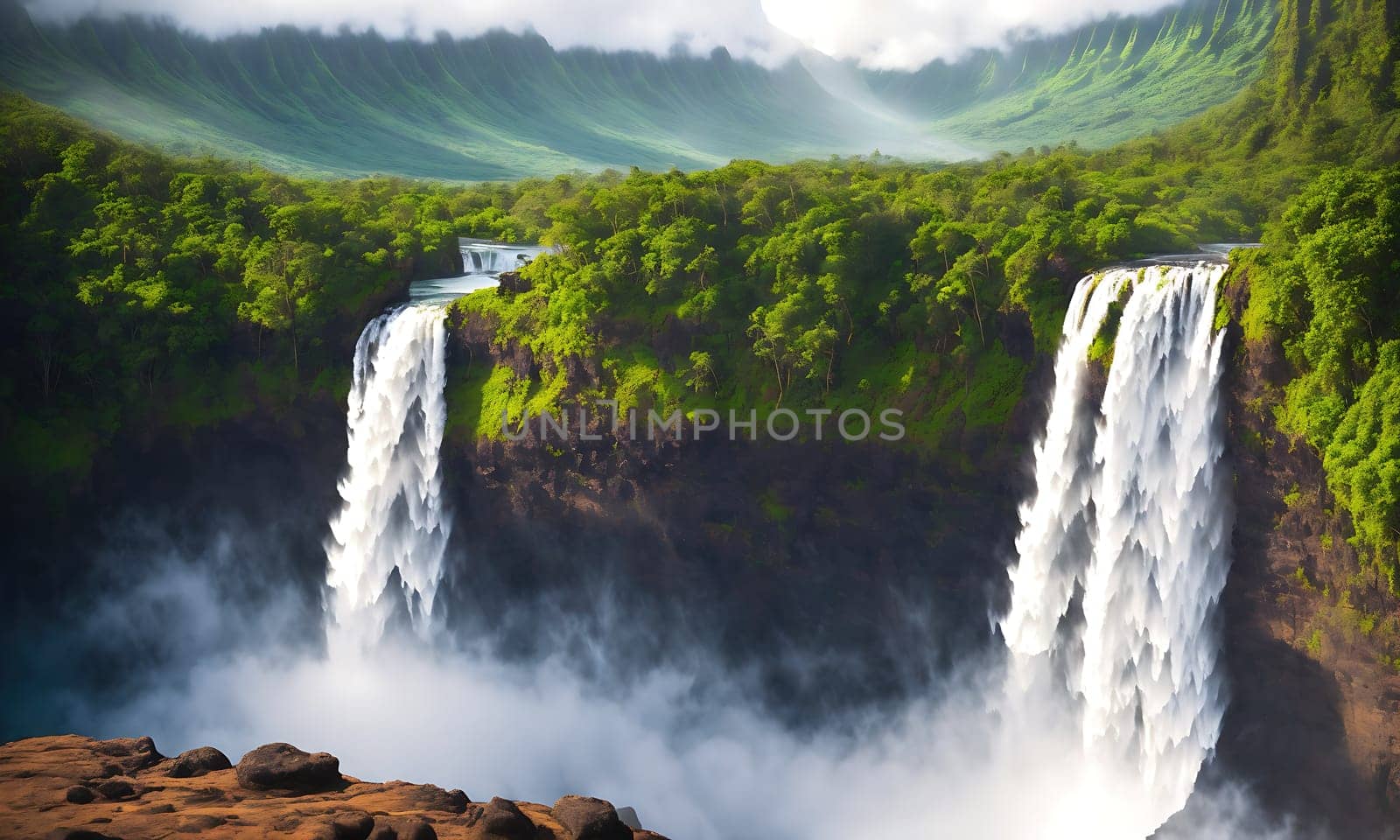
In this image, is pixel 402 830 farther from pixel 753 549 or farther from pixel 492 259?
pixel 492 259

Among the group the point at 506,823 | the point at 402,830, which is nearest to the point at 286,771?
the point at 402,830

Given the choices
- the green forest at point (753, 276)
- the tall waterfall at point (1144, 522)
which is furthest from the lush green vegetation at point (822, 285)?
the tall waterfall at point (1144, 522)

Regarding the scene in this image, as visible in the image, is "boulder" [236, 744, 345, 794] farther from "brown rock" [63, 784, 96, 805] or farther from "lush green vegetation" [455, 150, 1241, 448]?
"lush green vegetation" [455, 150, 1241, 448]

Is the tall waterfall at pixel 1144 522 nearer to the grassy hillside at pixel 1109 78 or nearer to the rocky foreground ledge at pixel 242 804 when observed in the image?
the rocky foreground ledge at pixel 242 804

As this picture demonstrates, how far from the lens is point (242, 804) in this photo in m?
25.1

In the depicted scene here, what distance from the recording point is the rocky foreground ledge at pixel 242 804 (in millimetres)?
23016

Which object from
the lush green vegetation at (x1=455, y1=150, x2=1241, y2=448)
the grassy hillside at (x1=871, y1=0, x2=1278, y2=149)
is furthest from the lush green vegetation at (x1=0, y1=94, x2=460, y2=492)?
the grassy hillside at (x1=871, y1=0, x2=1278, y2=149)

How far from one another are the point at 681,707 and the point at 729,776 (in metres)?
3.95

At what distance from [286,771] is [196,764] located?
3437 millimetres

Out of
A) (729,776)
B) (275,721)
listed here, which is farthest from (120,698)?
(729,776)

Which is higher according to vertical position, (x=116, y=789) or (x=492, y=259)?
(x=492, y=259)

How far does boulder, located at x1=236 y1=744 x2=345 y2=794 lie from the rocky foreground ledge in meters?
0.02

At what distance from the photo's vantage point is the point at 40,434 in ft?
175

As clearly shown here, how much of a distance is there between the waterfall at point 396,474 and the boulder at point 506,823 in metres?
27.1
